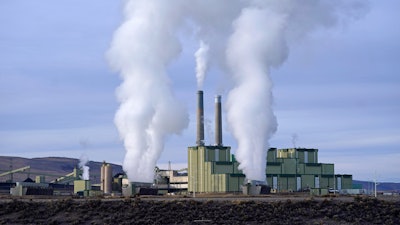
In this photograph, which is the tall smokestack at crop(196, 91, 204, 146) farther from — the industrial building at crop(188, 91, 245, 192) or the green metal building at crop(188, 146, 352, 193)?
the green metal building at crop(188, 146, 352, 193)

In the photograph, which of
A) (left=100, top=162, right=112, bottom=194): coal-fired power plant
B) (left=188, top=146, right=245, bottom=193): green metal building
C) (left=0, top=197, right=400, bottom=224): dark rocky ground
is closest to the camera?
(left=0, top=197, right=400, bottom=224): dark rocky ground

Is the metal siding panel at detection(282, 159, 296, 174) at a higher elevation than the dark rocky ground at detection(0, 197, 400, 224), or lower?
higher

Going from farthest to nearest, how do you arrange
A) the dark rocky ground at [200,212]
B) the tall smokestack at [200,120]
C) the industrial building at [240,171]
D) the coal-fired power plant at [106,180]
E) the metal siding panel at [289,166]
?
the metal siding panel at [289,166] → the tall smokestack at [200,120] → the coal-fired power plant at [106,180] → the industrial building at [240,171] → the dark rocky ground at [200,212]

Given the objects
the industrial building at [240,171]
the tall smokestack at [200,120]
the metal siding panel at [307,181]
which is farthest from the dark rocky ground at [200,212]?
the metal siding panel at [307,181]

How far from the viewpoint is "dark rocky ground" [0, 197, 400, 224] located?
2334 inches

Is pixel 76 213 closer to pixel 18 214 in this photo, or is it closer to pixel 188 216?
pixel 18 214

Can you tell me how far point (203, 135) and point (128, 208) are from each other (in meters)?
77.5

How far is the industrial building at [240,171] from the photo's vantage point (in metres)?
133

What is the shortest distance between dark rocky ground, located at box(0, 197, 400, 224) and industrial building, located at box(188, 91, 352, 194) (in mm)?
62292

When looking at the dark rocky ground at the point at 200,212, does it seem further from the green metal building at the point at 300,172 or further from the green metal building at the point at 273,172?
the green metal building at the point at 300,172

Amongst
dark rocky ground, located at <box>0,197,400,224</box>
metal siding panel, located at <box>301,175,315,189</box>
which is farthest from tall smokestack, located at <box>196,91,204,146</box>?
dark rocky ground, located at <box>0,197,400,224</box>

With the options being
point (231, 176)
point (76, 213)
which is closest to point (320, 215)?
point (76, 213)

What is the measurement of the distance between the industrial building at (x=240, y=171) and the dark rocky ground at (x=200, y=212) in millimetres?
62292

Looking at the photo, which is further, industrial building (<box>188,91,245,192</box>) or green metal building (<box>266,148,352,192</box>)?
green metal building (<box>266,148,352,192</box>)
